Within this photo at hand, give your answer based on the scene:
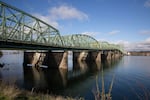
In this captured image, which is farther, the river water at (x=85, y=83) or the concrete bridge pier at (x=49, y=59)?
the concrete bridge pier at (x=49, y=59)

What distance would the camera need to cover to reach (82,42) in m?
99.0

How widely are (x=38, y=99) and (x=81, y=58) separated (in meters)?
91.9

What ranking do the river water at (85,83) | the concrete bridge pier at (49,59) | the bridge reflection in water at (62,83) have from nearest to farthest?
the river water at (85,83) < the bridge reflection in water at (62,83) < the concrete bridge pier at (49,59)

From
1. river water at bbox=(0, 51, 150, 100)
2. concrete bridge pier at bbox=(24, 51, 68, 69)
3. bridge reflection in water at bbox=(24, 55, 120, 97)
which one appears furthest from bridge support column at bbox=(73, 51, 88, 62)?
bridge reflection in water at bbox=(24, 55, 120, 97)

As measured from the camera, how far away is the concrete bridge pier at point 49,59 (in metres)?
55.8

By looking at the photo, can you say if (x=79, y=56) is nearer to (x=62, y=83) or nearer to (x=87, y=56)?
(x=87, y=56)

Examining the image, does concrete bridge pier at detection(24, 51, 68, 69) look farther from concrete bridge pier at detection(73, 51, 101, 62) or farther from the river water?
concrete bridge pier at detection(73, 51, 101, 62)

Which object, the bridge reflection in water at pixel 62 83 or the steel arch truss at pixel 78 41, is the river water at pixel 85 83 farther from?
the steel arch truss at pixel 78 41

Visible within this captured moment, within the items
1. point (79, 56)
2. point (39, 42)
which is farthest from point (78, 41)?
point (39, 42)

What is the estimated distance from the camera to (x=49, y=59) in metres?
57.2

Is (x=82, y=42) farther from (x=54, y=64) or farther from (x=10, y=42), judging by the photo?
(x=10, y=42)

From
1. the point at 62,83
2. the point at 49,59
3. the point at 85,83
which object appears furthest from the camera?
the point at 49,59

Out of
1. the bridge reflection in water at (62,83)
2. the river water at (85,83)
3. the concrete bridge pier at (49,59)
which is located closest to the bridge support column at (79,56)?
the concrete bridge pier at (49,59)

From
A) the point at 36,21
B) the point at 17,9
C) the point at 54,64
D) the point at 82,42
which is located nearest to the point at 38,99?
the point at 17,9
